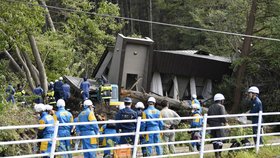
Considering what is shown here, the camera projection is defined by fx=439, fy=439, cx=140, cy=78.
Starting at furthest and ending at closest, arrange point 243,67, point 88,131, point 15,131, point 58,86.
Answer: point 243,67 → point 58,86 → point 15,131 → point 88,131

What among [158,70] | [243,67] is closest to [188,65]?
[158,70]

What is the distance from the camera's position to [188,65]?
2747 cm

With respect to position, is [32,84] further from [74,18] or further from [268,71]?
[268,71]

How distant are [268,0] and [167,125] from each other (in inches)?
568

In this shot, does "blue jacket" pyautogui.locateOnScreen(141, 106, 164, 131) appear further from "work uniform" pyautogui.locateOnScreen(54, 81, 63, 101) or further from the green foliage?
"work uniform" pyautogui.locateOnScreen(54, 81, 63, 101)

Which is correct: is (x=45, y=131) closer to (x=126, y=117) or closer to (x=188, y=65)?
(x=126, y=117)

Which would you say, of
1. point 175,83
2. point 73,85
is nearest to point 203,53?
point 175,83

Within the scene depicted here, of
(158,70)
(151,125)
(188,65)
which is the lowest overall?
(151,125)

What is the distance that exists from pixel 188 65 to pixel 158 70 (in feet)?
6.83

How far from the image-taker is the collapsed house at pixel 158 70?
25.0 m

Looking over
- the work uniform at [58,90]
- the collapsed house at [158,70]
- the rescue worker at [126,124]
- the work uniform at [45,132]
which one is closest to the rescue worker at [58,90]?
the work uniform at [58,90]

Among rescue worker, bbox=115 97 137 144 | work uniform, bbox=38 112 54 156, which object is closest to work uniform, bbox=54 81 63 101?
rescue worker, bbox=115 97 137 144

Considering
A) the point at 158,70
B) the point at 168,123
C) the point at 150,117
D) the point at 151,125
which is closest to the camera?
the point at 151,125

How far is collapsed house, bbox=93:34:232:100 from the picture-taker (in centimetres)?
2502
